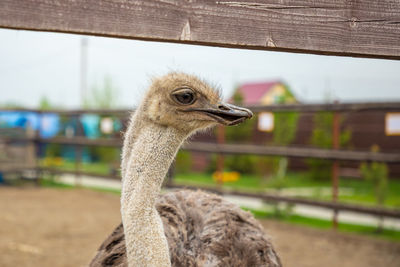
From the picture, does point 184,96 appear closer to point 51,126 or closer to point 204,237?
point 204,237

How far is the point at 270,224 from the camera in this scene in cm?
688

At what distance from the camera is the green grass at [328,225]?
6.24m

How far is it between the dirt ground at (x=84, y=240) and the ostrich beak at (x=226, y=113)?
3431 mm

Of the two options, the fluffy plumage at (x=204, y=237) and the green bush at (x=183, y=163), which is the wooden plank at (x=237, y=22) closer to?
the fluffy plumage at (x=204, y=237)

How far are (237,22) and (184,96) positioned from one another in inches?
20.3

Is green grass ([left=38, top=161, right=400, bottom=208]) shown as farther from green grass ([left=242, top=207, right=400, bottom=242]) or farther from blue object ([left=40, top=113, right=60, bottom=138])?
blue object ([left=40, top=113, right=60, bottom=138])

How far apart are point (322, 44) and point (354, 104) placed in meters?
4.83

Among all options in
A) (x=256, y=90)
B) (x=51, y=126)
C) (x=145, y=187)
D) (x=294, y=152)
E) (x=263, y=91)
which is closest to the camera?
(x=145, y=187)

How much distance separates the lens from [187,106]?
199 cm

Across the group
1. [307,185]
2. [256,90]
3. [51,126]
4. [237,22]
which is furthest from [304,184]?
[256,90]

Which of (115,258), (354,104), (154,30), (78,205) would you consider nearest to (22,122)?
(78,205)

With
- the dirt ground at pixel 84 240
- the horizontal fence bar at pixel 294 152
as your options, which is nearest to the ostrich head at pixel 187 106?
the horizontal fence bar at pixel 294 152

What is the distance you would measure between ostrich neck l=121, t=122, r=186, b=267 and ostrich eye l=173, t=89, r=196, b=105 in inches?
4.9

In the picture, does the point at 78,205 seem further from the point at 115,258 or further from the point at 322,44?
the point at 322,44
